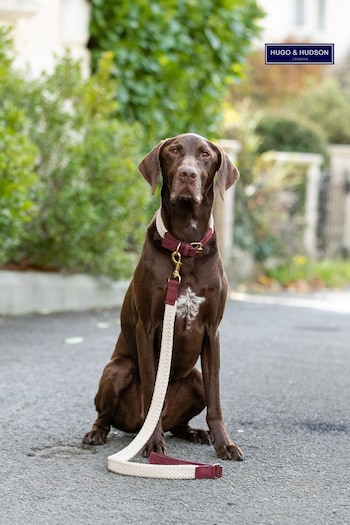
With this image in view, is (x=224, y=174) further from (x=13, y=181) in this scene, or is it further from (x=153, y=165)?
(x=13, y=181)

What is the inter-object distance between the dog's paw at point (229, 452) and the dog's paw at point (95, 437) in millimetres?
552

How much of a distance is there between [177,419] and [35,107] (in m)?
5.48

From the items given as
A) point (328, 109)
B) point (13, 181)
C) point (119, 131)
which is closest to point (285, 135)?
point (328, 109)

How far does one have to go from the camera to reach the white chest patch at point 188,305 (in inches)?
172

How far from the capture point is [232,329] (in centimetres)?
896

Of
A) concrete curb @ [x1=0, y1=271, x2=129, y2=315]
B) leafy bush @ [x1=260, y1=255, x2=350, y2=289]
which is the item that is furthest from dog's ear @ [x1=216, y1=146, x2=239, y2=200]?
leafy bush @ [x1=260, y1=255, x2=350, y2=289]

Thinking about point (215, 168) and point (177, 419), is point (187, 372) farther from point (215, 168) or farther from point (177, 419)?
point (215, 168)

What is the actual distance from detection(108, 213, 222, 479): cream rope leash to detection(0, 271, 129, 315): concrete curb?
4749 millimetres

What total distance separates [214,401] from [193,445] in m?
0.32

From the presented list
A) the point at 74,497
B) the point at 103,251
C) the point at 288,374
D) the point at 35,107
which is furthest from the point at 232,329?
the point at 74,497

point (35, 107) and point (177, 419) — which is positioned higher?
point (35, 107)

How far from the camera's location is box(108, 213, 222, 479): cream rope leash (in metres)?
4.03

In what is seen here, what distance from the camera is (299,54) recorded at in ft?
15.6

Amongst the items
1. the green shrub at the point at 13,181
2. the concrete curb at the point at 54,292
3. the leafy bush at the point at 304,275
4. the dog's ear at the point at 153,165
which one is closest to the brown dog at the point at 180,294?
the dog's ear at the point at 153,165
